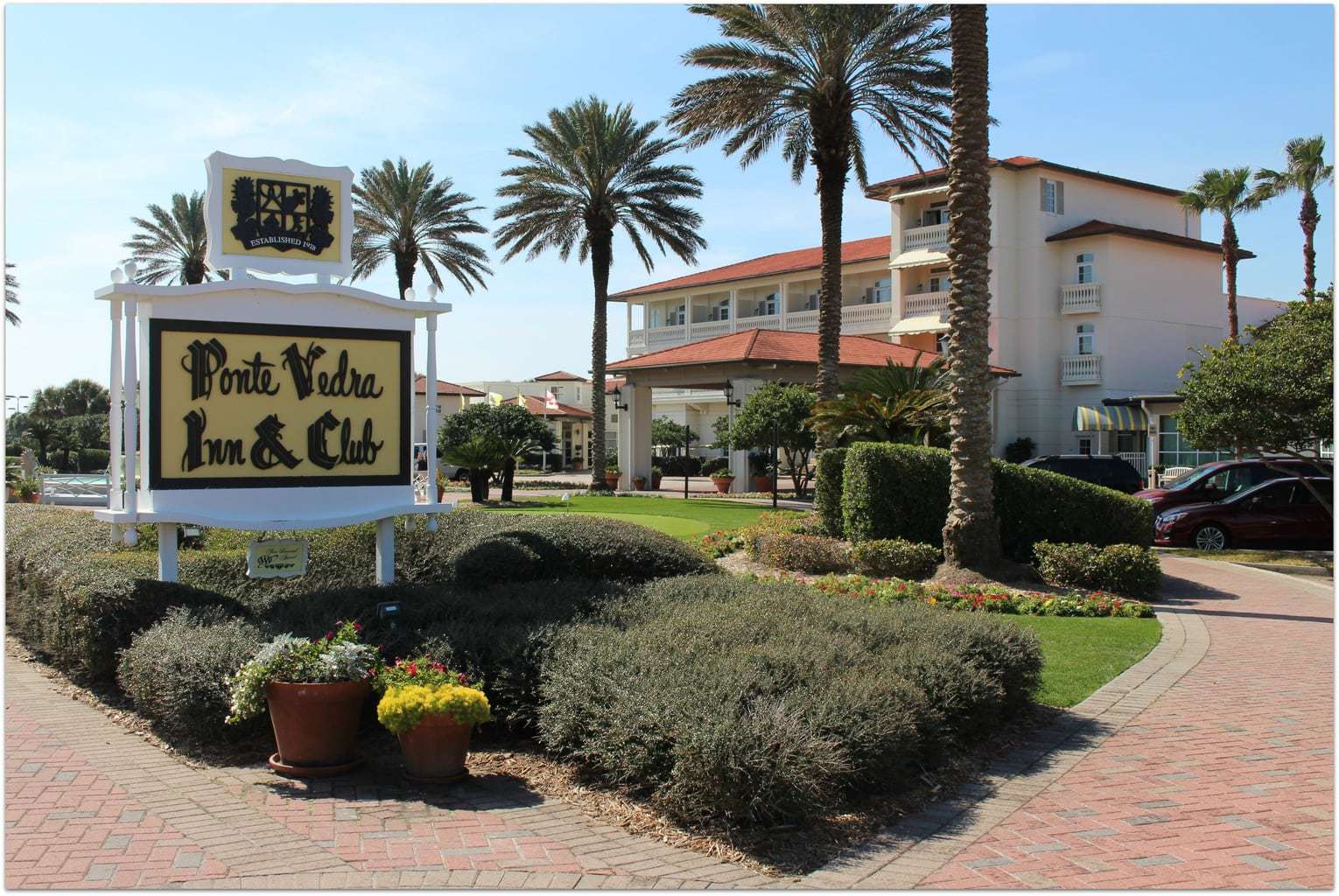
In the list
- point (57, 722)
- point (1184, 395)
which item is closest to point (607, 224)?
point (1184, 395)

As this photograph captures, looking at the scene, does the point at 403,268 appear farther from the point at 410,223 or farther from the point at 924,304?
the point at 924,304

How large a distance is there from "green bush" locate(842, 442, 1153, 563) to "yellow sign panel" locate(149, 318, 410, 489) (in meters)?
8.12

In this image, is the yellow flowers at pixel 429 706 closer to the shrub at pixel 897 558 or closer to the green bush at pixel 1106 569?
the shrub at pixel 897 558

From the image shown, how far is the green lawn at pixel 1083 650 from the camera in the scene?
27.8ft

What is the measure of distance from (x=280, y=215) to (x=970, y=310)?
9165mm

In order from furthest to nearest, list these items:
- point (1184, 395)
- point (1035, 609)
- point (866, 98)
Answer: point (866, 98), point (1184, 395), point (1035, 609)

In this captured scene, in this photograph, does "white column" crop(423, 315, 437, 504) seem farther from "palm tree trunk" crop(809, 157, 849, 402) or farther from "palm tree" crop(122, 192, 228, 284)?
"palm tree" crop(122, 192, 228, 284)

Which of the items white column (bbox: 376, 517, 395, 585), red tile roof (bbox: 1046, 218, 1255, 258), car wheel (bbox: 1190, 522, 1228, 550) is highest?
red tile roof (bbox: 1046, 218, 1255, 258)

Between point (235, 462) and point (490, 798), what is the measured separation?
4463 millimetres

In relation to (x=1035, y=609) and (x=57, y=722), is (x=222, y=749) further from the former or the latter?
(x=1035, y=609)

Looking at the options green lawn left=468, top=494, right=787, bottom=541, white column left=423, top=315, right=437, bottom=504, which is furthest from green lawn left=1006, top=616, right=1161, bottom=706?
green lawn left=468, top=494, right=787, bottom=541

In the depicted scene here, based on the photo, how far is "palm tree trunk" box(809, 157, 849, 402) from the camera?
25297 millimetres

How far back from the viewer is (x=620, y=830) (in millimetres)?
5273

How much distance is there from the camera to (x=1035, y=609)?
40.6 feet
